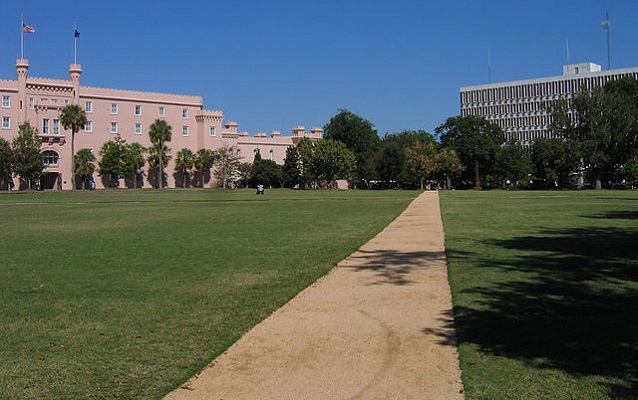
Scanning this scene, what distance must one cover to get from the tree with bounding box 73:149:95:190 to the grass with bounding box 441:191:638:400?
89.4 meters

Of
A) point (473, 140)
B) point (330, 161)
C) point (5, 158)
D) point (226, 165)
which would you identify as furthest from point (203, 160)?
point (473, 140)

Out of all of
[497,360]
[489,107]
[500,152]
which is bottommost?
[497,360]

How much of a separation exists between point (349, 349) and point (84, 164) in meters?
96.3

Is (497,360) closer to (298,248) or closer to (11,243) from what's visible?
(298,248)

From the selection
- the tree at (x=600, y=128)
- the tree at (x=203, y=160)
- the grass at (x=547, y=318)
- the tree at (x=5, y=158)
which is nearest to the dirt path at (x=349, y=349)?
the grass at (x=547, y=318)

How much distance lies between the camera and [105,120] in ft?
334

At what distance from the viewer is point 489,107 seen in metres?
156

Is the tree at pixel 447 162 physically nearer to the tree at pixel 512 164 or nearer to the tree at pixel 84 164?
the tree at pixel 512 164

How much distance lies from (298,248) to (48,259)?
5.59 metres

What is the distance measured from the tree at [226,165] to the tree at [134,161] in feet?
42.3

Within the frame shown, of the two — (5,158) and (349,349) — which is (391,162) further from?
(349,349)

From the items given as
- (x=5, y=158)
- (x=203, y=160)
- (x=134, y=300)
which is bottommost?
(x=134, y=300)

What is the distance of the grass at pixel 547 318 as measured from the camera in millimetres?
5082

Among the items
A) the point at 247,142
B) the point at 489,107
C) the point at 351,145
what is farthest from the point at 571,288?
the point at 489,107
